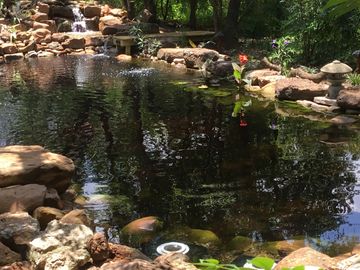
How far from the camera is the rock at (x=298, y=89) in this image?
10.9 metres

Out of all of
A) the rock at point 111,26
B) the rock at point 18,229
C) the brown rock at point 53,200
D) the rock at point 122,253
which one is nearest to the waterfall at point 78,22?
the rock at point 111,26

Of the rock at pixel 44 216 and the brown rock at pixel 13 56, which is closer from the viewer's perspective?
the rock at pixel 44 216

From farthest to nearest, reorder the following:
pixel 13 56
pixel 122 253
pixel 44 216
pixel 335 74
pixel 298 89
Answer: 1. pixel 13 56
2. pixel 298 89
3. pixel 335 74
4. pixel 44 216
5. pixel 122 253

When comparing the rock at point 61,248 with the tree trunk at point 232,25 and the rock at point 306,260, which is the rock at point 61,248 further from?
the tree trunk at point 232,25

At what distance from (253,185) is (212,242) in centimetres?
168

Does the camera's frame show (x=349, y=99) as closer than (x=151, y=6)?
Yes

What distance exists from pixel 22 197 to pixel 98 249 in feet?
4.91

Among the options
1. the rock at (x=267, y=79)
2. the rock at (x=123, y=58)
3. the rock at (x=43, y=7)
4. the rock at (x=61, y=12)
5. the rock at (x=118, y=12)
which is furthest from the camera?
the rock at (x=118, y=12)

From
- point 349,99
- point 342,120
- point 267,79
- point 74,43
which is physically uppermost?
point 74,43

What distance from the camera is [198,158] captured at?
7.53m

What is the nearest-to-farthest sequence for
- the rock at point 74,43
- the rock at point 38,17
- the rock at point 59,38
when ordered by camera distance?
the rock at point 74,43
the rock at point 59,38
the rock at point 38,17

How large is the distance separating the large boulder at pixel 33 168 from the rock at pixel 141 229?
1140 millimetres

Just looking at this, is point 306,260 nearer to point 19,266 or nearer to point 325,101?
point 19,266

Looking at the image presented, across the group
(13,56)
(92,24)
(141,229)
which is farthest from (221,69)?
(92,24)
